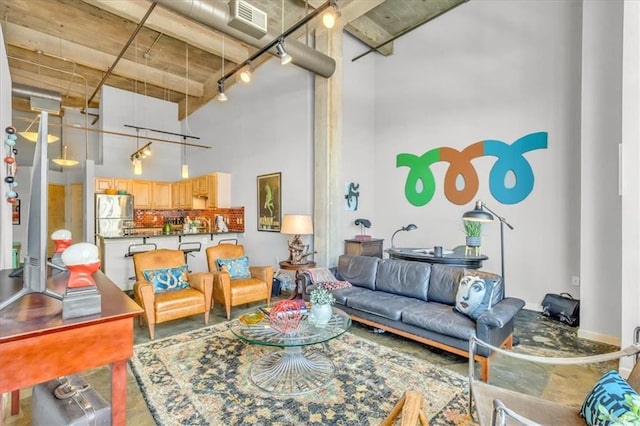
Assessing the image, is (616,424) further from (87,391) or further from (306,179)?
(306,179)

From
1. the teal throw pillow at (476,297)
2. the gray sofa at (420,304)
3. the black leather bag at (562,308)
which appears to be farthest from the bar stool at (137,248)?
the black leather bag at (562,308)

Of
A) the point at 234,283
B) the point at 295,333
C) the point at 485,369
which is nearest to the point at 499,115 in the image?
the point at 485,369

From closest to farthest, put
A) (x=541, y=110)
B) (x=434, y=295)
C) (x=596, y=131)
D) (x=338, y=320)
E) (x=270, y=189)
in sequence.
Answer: (x=338, y=320)
(x=596, y=131)
(x=434, y=295)
(x=541, y=110)
(x=270, y=189)

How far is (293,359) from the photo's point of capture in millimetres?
2631

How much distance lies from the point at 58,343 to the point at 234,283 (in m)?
2.82

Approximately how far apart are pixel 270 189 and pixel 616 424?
5194mm

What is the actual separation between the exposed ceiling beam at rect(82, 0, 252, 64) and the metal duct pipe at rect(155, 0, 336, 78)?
0.36m

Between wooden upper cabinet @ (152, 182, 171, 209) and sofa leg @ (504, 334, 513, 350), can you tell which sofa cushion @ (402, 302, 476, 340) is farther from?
wooden upper cabinet @ (152, 182, 171, 209)

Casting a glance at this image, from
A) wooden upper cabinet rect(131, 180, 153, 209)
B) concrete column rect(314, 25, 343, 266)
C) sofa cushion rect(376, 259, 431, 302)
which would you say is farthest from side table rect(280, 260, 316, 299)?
wooden upper cabinet rect(131, 180, 153, 209)

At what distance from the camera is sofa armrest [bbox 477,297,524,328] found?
2.46m

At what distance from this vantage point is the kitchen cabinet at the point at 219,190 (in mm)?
6680

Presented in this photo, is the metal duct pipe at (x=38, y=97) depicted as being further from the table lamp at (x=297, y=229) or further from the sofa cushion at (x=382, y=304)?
the sofa cushion at (x=382, y=304)

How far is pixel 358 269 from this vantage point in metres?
4.12

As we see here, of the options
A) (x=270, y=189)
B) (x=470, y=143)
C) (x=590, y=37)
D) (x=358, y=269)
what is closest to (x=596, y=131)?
(x=590, y=37)
